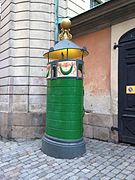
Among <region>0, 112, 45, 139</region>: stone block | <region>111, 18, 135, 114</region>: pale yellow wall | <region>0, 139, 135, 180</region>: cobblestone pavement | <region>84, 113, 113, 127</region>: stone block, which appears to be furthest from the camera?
<region>0, 112, 45, 139</region>: stone block

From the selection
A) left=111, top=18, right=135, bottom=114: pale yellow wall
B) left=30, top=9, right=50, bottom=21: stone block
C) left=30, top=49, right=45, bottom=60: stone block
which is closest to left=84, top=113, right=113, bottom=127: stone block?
left=111, top=18, right=135, bottom=114: pale yellow wall

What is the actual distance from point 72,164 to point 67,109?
44.8 inches

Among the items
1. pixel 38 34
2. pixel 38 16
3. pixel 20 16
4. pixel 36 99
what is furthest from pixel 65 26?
pixel 36 99

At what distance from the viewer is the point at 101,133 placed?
5984 mm

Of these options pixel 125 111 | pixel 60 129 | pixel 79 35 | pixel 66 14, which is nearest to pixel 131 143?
pixel 125 111

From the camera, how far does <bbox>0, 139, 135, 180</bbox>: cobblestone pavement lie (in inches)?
152

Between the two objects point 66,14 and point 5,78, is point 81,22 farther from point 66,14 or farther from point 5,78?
point 5,78

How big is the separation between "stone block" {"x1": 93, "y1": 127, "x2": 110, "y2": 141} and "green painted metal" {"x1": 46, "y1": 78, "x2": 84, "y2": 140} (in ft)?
3.83

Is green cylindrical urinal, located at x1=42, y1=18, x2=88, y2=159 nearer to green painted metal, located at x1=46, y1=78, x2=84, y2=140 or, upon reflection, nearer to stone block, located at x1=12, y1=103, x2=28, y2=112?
green painted metal, located at x1=46, y1=78, x2=84, y2=140

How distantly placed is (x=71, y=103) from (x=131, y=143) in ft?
6.06

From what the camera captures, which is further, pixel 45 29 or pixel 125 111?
pixel 45 29

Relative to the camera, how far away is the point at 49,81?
5223 mm

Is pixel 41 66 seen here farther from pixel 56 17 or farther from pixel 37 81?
pixel 56 17

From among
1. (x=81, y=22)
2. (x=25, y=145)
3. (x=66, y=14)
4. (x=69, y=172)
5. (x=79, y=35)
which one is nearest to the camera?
(x=69, y=172)
